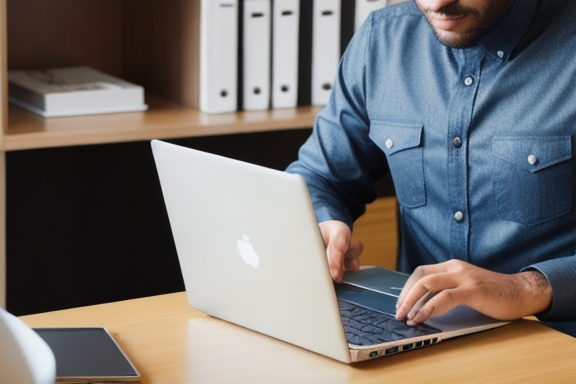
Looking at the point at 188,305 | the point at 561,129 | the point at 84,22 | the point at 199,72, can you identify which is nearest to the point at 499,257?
the point at 561,129

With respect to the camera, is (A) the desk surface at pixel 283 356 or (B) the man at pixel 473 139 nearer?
(A) the desk surface at pixel 283 356

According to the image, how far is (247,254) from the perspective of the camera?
1187 mm

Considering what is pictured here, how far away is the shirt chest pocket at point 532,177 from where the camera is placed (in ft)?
5.00

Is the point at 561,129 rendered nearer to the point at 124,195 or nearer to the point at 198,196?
the point at 198,196

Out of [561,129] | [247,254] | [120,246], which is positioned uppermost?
[561,129]

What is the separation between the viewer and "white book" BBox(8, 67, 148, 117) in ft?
6.53

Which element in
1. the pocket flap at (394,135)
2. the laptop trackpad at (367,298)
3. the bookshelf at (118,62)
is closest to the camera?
the laptop trackpad at (367,298)

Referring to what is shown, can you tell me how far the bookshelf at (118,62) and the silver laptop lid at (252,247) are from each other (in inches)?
25.8

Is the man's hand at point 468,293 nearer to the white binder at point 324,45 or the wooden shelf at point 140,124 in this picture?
the wooden shelf at point 140,124

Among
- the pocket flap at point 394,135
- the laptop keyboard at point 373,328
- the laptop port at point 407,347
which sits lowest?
the laptop port at point 407,347

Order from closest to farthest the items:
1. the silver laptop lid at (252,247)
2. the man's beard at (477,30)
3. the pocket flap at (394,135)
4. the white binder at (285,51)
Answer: the silver laptop lid at (252,247) → the man's beard at (477,30) → the pocket flap at (394,135) → the white binder at (285,51)

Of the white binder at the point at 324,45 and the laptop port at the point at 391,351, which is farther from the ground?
the white binder at the point at 324,45

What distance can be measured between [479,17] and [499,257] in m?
0.40

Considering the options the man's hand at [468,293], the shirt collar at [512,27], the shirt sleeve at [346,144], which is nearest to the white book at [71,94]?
the shirt sleeve at [346,144]
